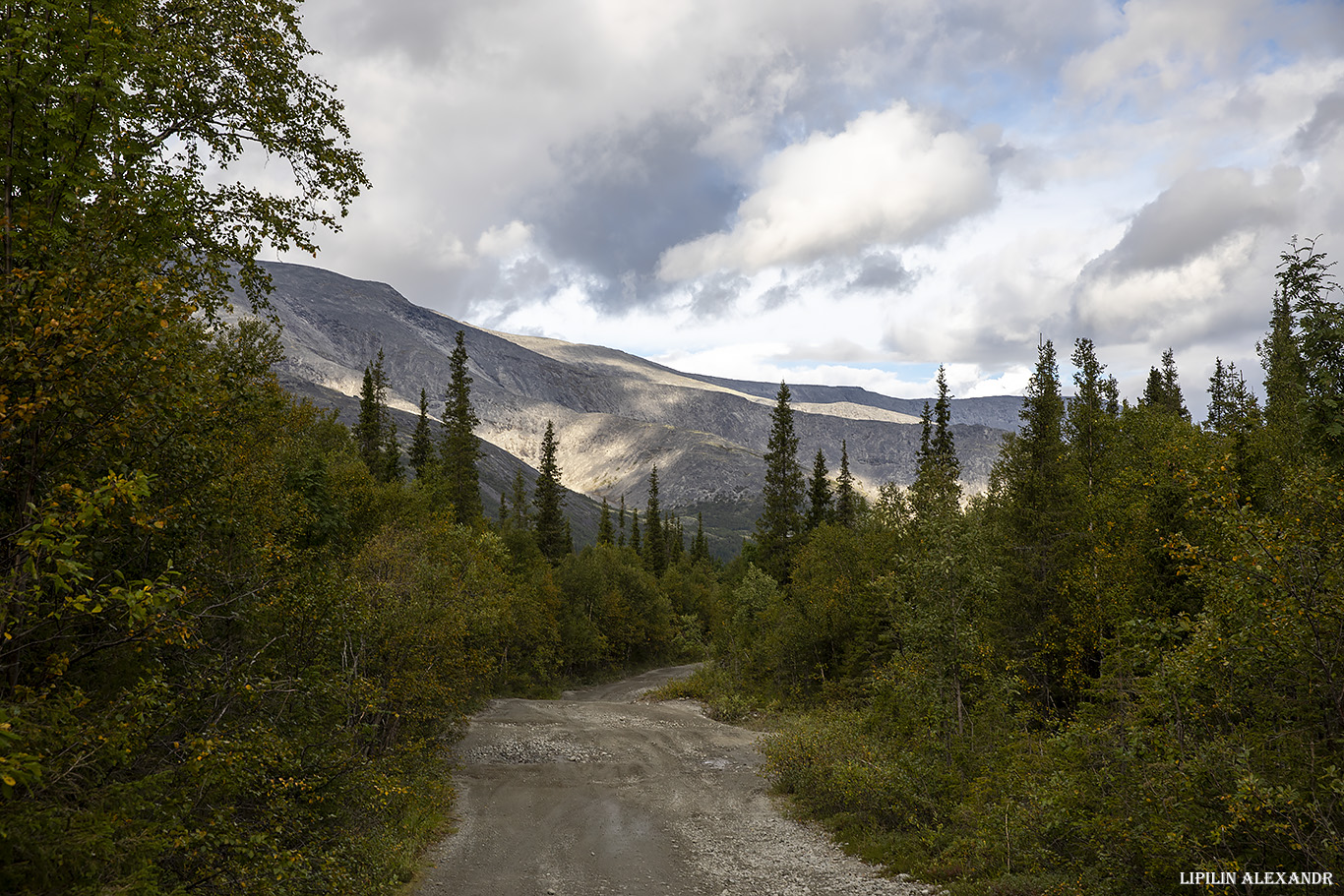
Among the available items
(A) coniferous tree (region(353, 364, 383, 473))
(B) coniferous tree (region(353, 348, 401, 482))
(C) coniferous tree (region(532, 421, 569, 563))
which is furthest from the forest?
(C) coniferous tree (region(532, 421, 569, 563))

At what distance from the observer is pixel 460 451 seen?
62.8 meters

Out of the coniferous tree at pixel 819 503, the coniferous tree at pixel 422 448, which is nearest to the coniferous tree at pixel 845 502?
the coniferous tree at pixel 819 503

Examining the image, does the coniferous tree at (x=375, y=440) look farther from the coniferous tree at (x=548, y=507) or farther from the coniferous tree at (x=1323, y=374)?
the coniferous tree at (x=1323, y=374)

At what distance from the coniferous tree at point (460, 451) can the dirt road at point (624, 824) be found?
82.8ft

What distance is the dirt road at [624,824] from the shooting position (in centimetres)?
1686

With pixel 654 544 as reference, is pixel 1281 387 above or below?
above

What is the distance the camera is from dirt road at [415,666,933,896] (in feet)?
55.3

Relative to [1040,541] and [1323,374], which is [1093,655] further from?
[1323,374]

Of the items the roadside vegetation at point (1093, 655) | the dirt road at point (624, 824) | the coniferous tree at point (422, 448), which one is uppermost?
the coniferous tree at point (422, 448)

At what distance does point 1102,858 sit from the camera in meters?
11.0

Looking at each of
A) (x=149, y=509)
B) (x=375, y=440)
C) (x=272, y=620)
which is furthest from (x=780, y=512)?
(x=149, y=509)

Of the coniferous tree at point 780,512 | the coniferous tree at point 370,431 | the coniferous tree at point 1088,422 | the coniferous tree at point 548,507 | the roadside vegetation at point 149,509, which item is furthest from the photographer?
the coniferous tree at point 548,507

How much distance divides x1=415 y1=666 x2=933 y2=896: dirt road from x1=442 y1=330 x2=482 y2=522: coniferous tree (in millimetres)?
25226

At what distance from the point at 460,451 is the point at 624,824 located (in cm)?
4621
